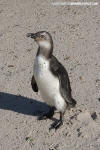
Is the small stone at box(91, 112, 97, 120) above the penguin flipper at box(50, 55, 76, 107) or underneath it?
underneath

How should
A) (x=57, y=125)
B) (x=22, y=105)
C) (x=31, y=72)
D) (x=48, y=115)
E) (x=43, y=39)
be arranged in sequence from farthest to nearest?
(x=31, y=72), (x=22, y=105), (x=48, y=115), (x=57, y=125), (x=43, y=39)

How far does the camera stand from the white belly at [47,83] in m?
4.00

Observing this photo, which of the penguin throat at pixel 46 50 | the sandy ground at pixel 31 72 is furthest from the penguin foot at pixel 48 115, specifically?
the penguin throat at pixel 46 50

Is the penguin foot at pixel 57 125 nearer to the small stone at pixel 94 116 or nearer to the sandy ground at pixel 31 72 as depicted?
the sandy ground at pixel 31 72

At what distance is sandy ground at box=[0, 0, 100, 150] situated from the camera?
430 cm

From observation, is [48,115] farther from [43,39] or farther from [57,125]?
[43,39]

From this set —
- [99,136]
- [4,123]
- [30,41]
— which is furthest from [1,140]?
[30,41]

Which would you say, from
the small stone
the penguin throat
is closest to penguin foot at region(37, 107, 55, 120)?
the small stone

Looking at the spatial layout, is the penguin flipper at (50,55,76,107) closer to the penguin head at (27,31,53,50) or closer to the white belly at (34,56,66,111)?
the white belly at (34,56,66,111)

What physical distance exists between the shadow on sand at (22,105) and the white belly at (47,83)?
20.6 inches

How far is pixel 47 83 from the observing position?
4.07 meters

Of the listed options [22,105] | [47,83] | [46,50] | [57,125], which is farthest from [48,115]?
[46,50]

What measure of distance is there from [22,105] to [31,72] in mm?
774

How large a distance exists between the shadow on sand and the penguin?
0.48m
